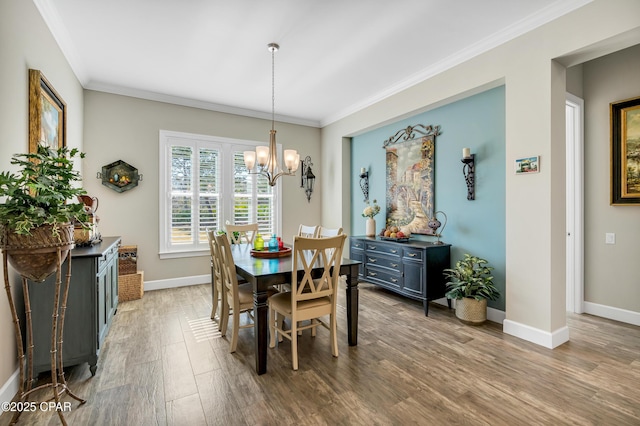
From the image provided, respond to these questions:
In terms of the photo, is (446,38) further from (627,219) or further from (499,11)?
(627,219)

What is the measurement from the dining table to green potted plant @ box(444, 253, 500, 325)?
1342mm

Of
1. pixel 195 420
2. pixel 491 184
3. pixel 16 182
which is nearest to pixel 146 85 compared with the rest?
pixel 16 182

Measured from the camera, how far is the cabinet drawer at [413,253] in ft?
12.2

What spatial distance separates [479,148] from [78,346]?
170 inches

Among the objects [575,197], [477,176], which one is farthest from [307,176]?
[575,197]

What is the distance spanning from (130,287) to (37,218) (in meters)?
3.05

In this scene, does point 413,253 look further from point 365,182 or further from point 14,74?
point 14,74

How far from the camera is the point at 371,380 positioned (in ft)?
7.61

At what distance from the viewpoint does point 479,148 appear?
370 centimetres

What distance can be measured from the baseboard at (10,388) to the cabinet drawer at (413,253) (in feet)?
12.0

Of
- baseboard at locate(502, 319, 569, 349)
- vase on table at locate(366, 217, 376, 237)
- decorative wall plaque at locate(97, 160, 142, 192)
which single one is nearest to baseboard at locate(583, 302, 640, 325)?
baseboard at locate(502, 319, 569, 349)

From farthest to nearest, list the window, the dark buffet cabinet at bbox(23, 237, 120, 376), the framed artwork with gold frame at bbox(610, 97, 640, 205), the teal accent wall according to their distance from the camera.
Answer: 1. the window
2. the teal accent wall
3. the framed artwork with gold frame at bbox(610, 97, 640, 205)
4. the dark buffet cabinet at bbox(23, 237, 120, 376)

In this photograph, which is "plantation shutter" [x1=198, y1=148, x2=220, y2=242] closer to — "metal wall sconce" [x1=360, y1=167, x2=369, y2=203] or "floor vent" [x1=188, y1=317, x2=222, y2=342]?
"floor vent" [x1=188, y1=317, x2=222, y2=342]

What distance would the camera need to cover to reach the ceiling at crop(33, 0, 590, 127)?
274cm
